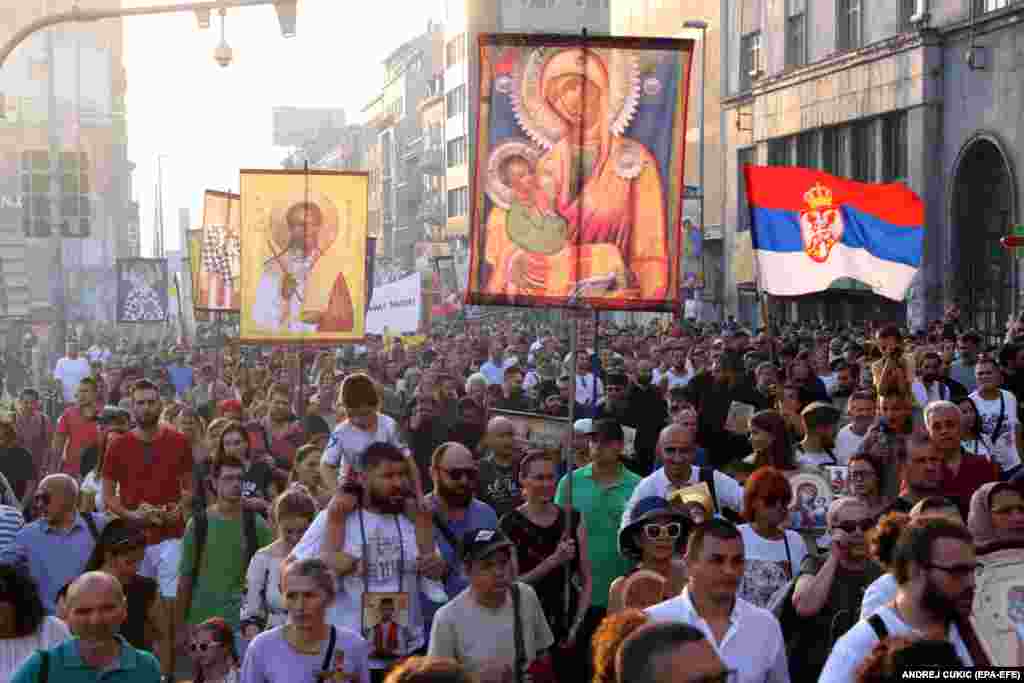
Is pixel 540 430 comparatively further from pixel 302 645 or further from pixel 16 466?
pixel 302 645

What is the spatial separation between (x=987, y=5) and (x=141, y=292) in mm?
17326

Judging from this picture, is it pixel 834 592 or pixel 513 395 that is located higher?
pixel 513 395

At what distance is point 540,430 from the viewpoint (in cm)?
1204

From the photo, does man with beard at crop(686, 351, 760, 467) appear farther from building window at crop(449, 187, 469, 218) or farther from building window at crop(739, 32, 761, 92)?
building window at crop(449, 187, 469, 218)

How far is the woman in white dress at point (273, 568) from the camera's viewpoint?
818 cm

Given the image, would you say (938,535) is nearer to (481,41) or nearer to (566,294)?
(566,294)

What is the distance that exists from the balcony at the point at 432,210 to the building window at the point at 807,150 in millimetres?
63057

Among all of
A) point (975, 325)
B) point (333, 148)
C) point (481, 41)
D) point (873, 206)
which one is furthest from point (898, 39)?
point (333, 148)

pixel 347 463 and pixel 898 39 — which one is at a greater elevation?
pixel 898 39

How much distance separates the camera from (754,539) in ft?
24.2

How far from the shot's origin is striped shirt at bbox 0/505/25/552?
8.93 meters

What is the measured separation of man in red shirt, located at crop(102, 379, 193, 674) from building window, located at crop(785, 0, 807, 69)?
1160 inches

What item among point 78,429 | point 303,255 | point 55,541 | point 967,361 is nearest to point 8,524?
point 55,541

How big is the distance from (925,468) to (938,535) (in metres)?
2.70
